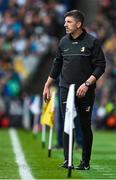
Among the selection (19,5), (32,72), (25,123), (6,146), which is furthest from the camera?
(19,5)

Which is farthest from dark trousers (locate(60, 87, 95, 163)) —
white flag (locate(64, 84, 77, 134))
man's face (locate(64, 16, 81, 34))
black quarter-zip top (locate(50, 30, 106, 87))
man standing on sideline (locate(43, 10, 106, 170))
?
white flag (locate(64, 84, 77, 134))

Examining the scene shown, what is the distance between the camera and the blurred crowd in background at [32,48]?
27031 mm

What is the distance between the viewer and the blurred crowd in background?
88.7 feet

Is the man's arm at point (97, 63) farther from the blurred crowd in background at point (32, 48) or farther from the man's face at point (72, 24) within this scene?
the blurred crowd in background at point (32, 48)

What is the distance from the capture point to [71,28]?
11.5 metres

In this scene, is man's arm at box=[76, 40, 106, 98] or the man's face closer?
man's arm at box=[76, 40, 106, 98]

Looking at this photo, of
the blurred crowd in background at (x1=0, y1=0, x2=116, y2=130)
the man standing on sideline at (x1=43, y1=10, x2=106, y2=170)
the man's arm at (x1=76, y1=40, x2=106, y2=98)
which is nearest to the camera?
the man's arm at (x1=76, y1=40, x2=106, y2=98)

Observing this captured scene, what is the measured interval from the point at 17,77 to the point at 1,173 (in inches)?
678

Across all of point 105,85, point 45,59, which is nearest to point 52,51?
point 45,59

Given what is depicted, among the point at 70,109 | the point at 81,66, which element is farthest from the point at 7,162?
the point at 70,109

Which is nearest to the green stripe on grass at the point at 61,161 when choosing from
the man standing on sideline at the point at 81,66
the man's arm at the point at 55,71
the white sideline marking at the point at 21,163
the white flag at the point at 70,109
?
the white sideline marking at the point at 21,163

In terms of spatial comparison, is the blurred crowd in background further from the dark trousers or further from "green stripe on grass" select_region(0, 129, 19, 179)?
the dark trousers

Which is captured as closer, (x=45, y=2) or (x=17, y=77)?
(x=17, y=77)

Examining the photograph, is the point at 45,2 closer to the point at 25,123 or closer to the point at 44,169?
the point at 25,123
